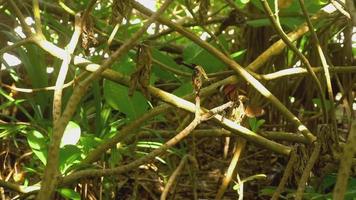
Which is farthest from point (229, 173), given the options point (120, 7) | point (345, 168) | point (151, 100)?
point (120, 7)

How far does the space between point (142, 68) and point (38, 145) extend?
1.04 feet

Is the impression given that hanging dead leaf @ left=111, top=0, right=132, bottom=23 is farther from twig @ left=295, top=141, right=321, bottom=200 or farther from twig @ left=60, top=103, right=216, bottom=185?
twig @ left=295, top=141, right=321, bottom=200

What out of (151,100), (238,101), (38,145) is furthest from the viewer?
(151,100)

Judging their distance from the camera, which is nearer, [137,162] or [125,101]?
[137,162]

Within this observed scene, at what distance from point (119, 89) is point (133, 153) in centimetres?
14

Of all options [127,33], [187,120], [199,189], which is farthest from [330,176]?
[127,33]

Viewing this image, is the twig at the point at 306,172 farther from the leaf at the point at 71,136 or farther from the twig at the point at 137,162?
the leaf at the point at 71,136

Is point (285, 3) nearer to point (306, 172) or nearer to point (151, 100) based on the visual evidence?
point (151, 100)

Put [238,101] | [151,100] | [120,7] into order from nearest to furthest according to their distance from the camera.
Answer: [120,7] → [238,101] → [151,100]

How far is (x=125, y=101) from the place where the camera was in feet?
3.78

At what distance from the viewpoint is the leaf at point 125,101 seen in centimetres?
114

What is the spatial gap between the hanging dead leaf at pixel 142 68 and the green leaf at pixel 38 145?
28 cm

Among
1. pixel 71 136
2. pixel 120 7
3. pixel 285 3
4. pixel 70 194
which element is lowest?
pixel 70 194

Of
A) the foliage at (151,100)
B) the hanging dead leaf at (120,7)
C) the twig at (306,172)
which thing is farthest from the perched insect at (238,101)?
the hanging dead leaf at (120,7)
